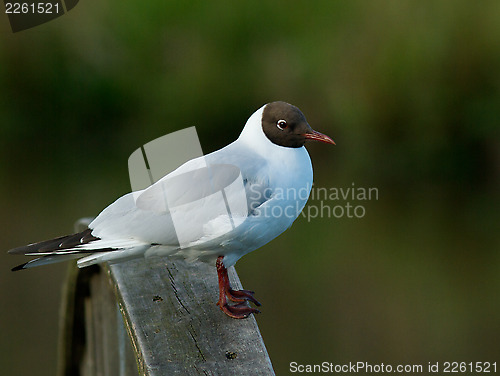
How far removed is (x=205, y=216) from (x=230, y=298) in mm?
239

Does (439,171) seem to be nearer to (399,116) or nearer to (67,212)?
(399,116)

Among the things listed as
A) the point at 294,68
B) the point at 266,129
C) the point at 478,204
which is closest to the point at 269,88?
the point at 294,68

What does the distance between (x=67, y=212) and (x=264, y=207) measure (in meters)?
3.22

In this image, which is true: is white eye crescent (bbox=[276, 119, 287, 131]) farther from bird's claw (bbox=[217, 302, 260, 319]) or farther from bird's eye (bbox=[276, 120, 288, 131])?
bird's claw (bbox=[217, 302, 260, 319])

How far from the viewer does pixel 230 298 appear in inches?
79.0

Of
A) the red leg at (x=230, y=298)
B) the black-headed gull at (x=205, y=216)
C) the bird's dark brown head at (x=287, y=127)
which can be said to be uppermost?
the bird's dark brown head at (x=287, y=127)

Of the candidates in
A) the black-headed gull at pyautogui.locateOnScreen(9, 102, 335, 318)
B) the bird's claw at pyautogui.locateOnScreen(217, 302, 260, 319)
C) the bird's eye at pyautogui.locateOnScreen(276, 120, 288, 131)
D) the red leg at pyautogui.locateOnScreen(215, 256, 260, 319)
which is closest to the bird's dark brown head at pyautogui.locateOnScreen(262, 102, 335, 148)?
the bird's eye at pyautogui.locateOnScreen(276, 120, 288, 131)

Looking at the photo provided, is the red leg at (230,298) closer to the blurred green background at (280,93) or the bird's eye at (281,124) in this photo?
the bird's eye at (281,124)

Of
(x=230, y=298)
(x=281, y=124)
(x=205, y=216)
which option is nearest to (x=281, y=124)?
(x=281, y=124)

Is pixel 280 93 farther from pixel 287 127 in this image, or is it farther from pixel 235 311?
pixel 235 311

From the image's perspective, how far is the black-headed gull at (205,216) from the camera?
191 cm

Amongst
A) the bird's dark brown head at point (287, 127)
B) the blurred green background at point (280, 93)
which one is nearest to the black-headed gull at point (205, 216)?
the bird's dark brown head at point (287, 127)

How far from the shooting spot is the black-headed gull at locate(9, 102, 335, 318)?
75.1 inches

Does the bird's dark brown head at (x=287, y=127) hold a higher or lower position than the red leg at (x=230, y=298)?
higher
